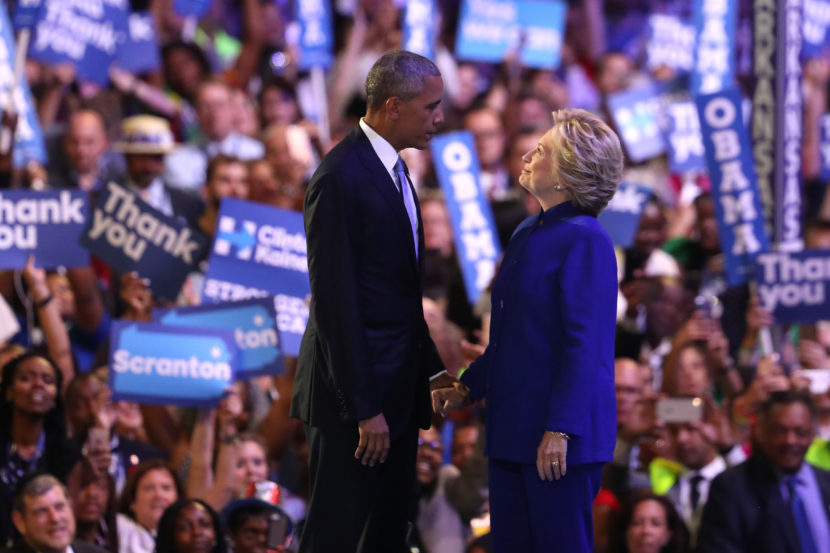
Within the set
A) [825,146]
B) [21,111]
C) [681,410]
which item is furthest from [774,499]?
[825,146]

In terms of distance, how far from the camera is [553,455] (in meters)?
3.66

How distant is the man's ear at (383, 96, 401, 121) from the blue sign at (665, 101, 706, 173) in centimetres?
557

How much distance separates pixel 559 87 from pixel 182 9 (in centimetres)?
276

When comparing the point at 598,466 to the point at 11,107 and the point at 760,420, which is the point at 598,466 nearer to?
the point at 760,420

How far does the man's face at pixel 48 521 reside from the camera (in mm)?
5367

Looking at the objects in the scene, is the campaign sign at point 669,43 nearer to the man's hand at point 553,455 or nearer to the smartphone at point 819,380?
the smartphone at point 819,380

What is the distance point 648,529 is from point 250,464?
1.61 meters

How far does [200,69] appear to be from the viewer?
31.6 feet

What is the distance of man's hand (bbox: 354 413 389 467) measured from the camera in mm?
3777

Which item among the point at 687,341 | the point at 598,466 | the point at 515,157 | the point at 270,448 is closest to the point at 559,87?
the point at 515,157

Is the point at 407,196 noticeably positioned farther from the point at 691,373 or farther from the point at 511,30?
the point at 511,30

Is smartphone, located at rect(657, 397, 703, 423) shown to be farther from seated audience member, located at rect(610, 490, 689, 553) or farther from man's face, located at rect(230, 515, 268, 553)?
man's face, located at rect(230, 515, 268, 553)

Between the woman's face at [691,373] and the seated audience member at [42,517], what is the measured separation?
9.20 feet

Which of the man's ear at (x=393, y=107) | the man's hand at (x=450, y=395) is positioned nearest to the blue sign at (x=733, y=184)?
the man's hand at (x=450, y=395)
